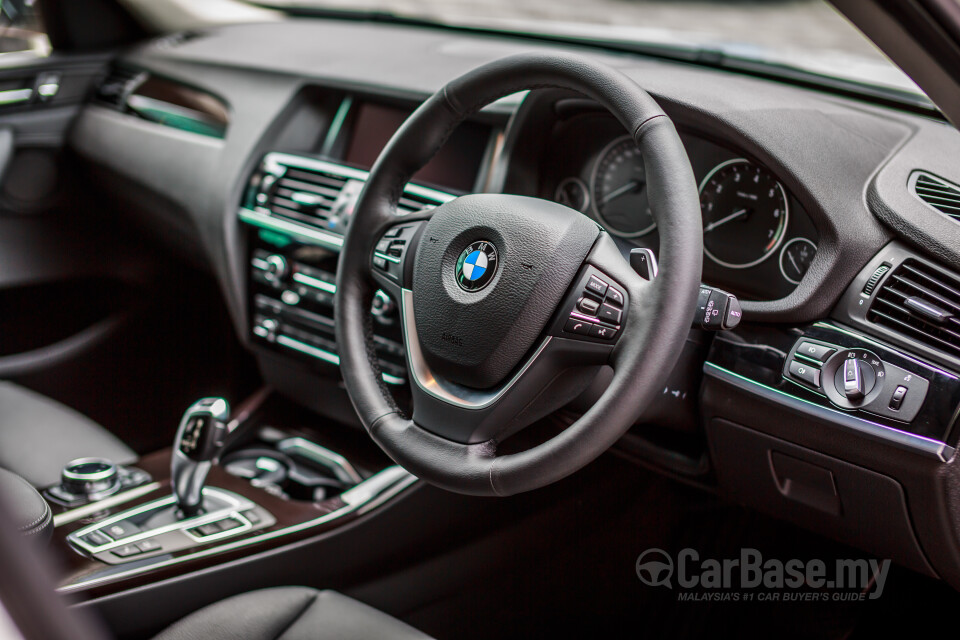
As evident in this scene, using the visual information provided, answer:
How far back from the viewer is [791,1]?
7320 millimetres

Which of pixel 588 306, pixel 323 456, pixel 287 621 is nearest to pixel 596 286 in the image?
pixel 588 306

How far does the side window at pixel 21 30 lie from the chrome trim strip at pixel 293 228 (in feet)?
2.94

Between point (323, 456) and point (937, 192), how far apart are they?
4.04ft

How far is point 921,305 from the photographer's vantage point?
3.71 ft

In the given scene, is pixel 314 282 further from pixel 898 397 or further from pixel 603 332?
pixel 898 397

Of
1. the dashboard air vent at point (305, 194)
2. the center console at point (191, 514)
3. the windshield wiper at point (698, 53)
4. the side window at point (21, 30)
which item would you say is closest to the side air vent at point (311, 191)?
the dashboard air vent at point (305, 194)

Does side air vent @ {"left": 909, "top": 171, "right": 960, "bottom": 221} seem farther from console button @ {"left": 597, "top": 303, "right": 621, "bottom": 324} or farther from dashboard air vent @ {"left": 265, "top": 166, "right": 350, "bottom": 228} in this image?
dashboard air vent @ {"left": 265, "top": 166, "right": 350, "bottom": 228}

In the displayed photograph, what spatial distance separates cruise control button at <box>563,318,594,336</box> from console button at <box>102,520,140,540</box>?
777 millimetres

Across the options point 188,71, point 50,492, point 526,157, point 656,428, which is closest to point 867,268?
point 656,428

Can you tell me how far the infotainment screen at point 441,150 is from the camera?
5.54ft

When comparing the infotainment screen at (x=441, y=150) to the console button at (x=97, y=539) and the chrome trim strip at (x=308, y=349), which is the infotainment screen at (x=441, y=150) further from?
the console button at (x=97, y=539)

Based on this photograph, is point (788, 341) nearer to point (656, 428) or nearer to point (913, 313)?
point (913, 313)

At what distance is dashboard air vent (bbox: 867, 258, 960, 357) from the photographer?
3.66 ft

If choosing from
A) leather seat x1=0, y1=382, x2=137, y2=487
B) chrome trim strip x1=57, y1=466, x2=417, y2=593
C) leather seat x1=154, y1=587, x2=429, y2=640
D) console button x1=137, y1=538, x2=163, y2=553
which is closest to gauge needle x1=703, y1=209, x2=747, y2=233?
chrome trim strip x1=57, y1=466, x2=417, y2=593
